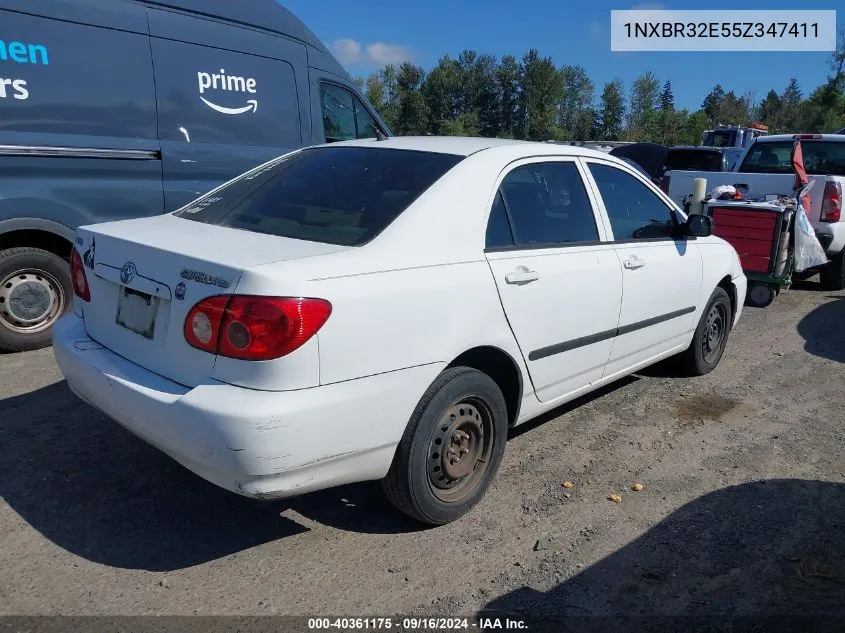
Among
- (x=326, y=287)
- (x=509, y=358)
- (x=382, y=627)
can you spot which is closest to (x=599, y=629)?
(x=382, y=627)

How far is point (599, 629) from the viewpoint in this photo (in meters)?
2.54

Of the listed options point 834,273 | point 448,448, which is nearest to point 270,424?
point 448,448

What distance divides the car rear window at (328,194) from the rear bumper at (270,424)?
640 mm

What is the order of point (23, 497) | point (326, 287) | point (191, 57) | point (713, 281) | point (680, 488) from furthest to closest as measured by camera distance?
point (191, 57) < point (713, 281) < point (680, 488) < point (23, 497) < point (326, 287)

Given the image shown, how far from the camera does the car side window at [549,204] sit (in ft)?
11.3

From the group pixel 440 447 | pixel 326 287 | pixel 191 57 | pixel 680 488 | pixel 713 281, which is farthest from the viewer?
pixel 191 57

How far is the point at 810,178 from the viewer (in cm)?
834

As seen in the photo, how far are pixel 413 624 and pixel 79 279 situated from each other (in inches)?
83.8

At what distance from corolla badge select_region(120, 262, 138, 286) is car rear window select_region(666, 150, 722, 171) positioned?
41.1ft

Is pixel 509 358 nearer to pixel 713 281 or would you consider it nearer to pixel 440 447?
pixel 440 447

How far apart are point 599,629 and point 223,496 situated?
5.81 ft

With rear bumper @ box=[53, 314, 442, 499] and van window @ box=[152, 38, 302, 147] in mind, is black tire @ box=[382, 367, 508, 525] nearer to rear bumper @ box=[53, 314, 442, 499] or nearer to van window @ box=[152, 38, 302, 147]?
rear bumper @ box=[53, 314, 442, 499]

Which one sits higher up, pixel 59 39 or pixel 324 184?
pixel 59 39

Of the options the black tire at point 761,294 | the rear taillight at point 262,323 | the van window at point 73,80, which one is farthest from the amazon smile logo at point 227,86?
the black tire at point 761,294
